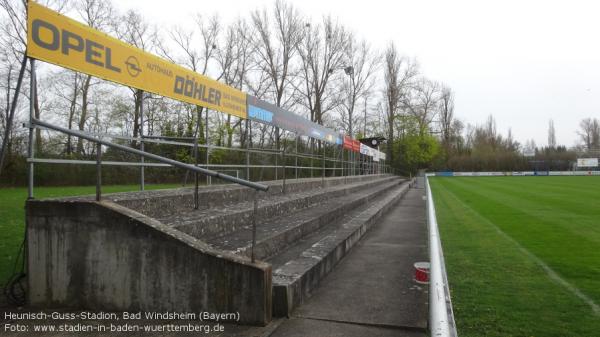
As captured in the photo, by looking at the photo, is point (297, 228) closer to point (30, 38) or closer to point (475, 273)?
point (475, 273)

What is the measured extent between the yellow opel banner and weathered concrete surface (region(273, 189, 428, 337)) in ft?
10.5

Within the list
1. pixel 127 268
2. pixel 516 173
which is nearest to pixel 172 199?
pixel 127 268

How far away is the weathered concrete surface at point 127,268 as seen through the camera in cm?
333

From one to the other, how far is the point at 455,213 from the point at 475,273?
8.33 metres

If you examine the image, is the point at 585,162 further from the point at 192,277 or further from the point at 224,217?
the point at 192,277

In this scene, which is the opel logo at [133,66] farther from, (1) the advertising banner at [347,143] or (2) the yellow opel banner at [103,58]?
(1) the advertising banner at [347,143]

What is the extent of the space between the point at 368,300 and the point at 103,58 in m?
3.74

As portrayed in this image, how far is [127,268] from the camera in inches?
140

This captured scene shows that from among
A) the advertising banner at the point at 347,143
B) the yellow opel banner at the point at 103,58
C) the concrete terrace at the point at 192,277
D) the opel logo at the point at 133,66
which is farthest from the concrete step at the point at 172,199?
the advertising banner at the point at 347,143

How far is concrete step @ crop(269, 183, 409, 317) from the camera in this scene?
136 inches

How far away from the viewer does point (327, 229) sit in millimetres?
6730

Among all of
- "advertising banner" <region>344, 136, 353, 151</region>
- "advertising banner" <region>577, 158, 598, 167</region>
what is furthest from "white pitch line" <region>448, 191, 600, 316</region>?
"advertising banner" <region>577, 158, 598, 167</region>

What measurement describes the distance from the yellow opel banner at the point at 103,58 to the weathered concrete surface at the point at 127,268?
142cm

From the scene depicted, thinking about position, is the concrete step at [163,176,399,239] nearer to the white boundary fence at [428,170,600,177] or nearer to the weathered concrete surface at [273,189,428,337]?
the weathered concrete surface at [273,189,428,337]
